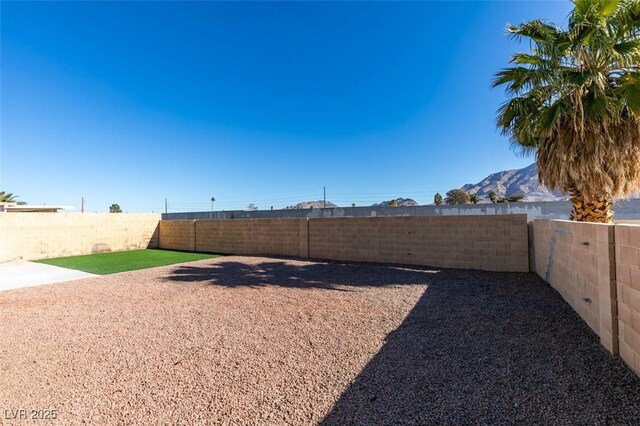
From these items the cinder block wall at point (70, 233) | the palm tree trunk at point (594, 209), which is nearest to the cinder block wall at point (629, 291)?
the palm tree trunk at point (594, 209)

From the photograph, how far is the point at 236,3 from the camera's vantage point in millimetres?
→ 12188

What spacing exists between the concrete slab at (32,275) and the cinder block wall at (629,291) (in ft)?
39.4

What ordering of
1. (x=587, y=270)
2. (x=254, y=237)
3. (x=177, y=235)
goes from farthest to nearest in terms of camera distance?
(x=177, y=235) → (x=254, y=237) → (x=587, y=270)

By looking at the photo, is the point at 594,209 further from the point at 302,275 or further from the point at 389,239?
the point at 302,275

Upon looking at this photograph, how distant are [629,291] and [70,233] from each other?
19868 millimetres

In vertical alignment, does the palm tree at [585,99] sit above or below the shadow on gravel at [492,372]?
above

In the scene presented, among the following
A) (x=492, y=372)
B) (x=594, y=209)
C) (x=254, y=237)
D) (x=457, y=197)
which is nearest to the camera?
(x=492, y=372)

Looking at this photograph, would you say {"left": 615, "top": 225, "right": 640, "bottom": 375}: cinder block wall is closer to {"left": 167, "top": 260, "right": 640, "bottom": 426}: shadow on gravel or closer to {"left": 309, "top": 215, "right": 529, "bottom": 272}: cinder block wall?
{"left": 167, "top": 260, "right": 640, "bottom": 426}: shadow on gravel

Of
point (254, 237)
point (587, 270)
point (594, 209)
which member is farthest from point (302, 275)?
point (594, 209)

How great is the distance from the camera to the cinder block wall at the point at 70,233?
13.7m

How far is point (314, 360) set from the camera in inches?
139

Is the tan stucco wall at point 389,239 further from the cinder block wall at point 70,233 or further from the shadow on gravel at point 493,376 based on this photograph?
the cinder block wall at point 70,233

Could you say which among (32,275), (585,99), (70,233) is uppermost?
(585,99)

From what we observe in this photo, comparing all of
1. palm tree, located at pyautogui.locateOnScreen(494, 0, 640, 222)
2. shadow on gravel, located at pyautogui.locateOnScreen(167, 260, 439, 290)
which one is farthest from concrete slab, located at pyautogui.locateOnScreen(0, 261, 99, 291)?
palm tree, located at pyautogui.locateOnScreen(494, 0, 640, 222)
